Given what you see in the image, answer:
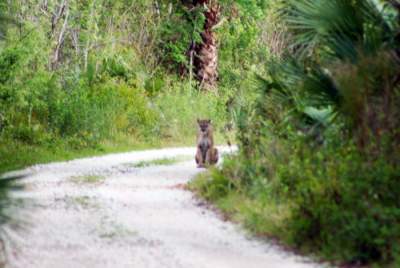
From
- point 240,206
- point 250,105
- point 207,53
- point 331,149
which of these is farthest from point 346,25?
point 207,53

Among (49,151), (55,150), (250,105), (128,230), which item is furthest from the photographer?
(55,150)

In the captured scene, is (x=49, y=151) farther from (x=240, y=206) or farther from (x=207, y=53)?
(x=207, y=53)

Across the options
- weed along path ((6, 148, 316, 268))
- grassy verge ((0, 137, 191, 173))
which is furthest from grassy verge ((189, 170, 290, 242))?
grassy verge ((0, 137, 191, 173))

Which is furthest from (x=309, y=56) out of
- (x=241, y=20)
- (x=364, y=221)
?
(x=241, y=20)

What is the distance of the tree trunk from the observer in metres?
34.2

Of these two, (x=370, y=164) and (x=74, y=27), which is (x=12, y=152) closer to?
(x=74, y=27)

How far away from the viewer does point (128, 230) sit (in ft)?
37.0

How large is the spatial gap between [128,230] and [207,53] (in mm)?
23423

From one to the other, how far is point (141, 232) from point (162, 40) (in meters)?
23.9

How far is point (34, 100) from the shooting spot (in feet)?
76.9

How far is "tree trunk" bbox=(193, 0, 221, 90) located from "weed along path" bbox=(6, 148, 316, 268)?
16.6 meters

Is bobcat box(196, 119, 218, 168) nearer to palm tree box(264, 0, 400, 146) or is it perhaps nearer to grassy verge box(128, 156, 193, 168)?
grassy verge box(128, 156, 193, 168)

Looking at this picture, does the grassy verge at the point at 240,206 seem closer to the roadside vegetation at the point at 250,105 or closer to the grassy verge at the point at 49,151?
the roadside vegetation at the point at 250,105

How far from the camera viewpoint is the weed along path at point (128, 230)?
30.8 ft
